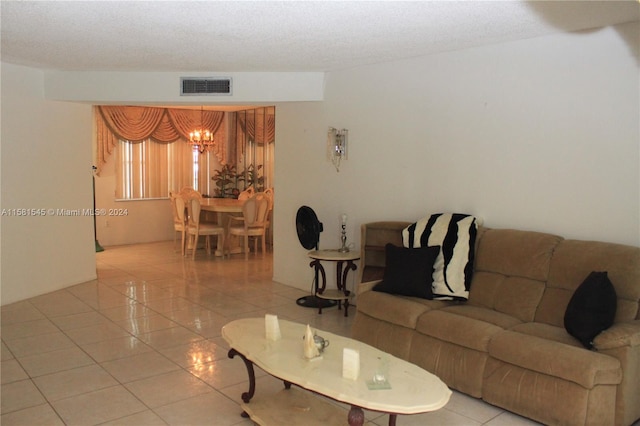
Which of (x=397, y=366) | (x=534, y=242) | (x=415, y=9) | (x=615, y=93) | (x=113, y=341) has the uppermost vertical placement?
(x=415, y=9)

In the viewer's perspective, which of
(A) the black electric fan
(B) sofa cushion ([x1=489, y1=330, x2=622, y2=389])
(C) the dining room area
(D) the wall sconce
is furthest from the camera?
(C) the dining room area

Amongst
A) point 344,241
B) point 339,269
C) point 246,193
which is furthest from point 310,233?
point 246,193

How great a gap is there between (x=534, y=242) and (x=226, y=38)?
2761mm

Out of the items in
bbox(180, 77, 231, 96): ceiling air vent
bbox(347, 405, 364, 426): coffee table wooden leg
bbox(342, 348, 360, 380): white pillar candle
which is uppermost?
bbox(180, 77, 231, 96): ceiling air vent

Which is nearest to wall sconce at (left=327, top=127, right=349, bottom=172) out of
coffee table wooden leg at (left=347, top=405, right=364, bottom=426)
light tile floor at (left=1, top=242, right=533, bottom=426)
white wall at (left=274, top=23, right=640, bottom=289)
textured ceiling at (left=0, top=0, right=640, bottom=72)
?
white wall at (left=274, top=23, right=640, bottom=289)

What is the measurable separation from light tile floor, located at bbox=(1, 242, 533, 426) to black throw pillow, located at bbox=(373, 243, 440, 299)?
2.61 feet

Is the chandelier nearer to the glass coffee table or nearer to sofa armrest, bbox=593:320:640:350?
the glass coffee table

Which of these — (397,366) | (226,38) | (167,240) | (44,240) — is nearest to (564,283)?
(397,366)

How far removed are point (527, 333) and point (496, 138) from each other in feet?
5.41

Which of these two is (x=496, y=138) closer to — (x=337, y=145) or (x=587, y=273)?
(x=587, y=273)

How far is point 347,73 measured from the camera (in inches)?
209

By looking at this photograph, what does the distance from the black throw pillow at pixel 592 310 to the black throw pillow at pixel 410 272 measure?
3.51ft

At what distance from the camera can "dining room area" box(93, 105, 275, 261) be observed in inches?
328

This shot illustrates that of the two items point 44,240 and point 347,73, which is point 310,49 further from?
point 44,240
